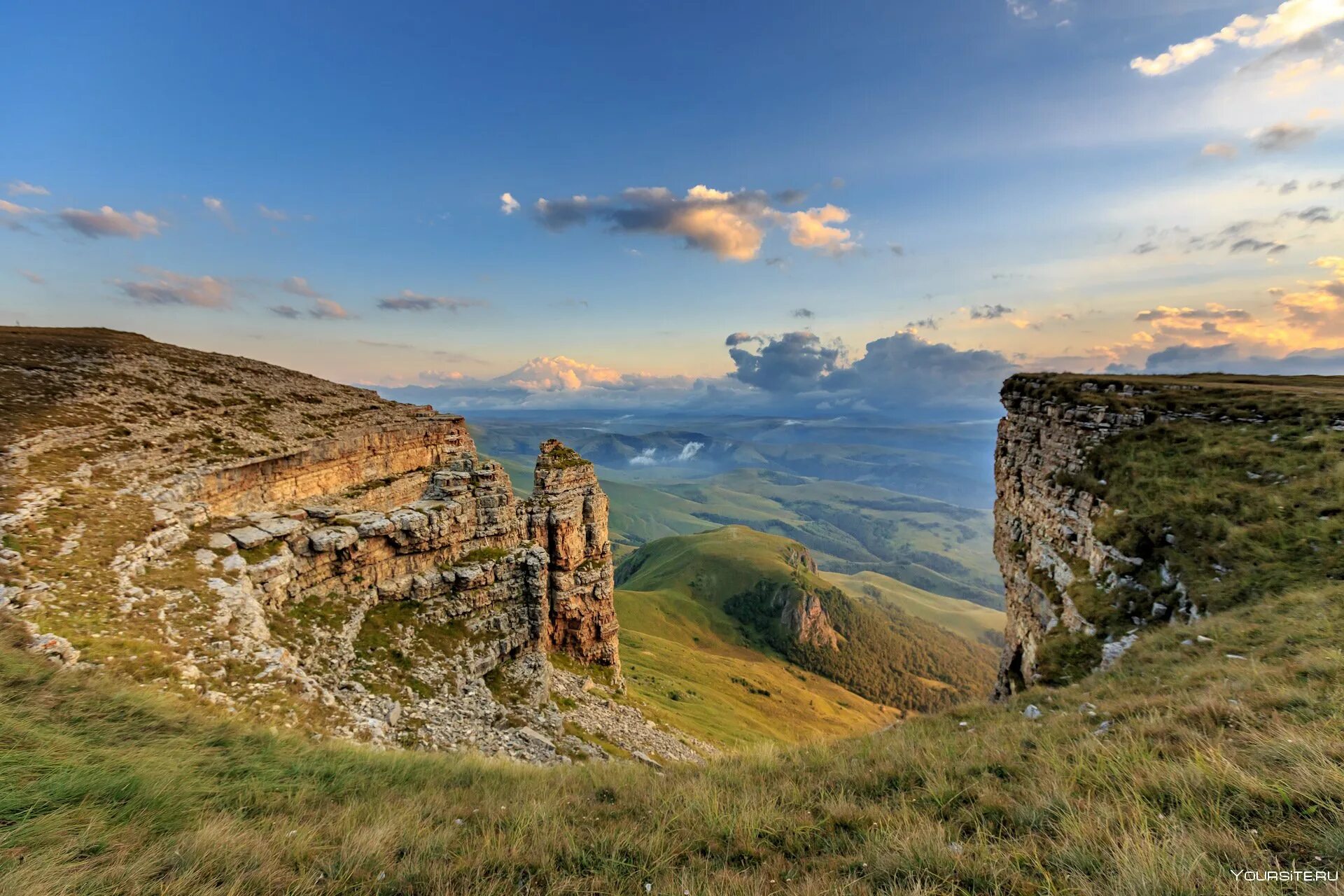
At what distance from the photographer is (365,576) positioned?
2488cm

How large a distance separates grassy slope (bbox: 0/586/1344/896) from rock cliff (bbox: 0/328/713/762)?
181 inches

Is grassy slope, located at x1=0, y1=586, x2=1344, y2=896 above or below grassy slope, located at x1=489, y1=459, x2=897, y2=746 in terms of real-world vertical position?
above

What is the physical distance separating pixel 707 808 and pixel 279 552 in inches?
865

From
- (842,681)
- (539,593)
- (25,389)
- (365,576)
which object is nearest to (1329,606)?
(539,593)

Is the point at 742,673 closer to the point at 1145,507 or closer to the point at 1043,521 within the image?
the point at 1043,521

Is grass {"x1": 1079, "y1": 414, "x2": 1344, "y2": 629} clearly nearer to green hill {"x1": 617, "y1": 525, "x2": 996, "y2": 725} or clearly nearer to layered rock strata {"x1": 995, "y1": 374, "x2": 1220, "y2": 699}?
layered rock strata {"x1": 995, "y1": 374, "x2": 1220, "y2": 699}

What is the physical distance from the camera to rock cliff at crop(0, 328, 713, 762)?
46.4ft

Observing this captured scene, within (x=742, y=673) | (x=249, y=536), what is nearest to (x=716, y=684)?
(x=742, y=673)

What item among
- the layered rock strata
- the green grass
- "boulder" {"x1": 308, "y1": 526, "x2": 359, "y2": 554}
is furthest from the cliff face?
"boulder" {"x1": 308, "y1": 526, "x2": 359, "y2": 554}

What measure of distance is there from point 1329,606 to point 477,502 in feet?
124

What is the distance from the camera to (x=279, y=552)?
67.1 feet


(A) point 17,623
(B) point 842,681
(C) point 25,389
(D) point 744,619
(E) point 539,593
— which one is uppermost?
(C) point 25,389

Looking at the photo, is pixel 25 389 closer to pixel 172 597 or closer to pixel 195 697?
pixel 172 597

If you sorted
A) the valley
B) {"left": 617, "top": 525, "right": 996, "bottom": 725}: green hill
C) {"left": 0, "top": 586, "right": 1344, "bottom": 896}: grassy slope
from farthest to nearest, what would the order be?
{"left": 617, "top": 525, "right": 996, "bottom": 725}: green hill → the valley → {"left": 0, "top": 586, "right": 1344, "bottom": 896}: grassy slope
